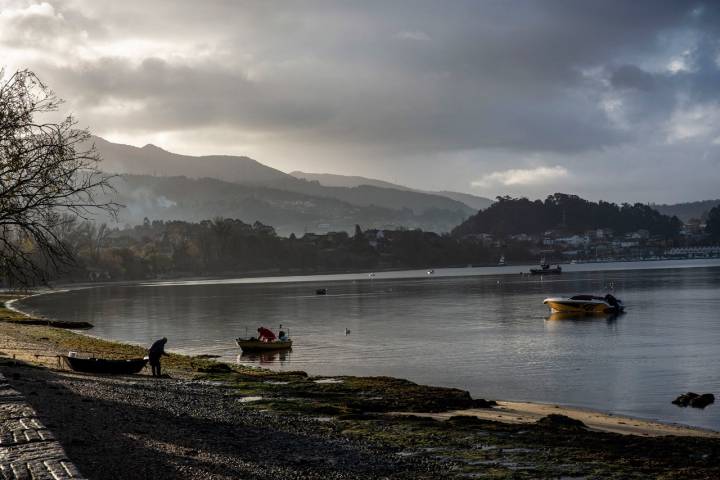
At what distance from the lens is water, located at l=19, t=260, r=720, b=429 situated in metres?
43.5

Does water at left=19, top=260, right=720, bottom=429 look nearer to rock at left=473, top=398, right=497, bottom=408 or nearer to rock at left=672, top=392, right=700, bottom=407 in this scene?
rock at left=672, top=392, right=700, bottom=407

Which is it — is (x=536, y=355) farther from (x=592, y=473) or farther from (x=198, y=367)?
(x=592, y=473)

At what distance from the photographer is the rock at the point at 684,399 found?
3688 cm

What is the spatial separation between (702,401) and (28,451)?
1268 inches

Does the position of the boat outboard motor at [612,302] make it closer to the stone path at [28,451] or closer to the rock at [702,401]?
the rock at [702,401]

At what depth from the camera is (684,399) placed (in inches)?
1471

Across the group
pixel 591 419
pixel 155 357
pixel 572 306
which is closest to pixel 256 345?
pixel 155 357

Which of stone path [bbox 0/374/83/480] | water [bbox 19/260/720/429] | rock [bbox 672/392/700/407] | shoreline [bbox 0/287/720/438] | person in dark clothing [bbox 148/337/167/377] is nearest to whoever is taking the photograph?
stone path [bbox 0/374/83/480]

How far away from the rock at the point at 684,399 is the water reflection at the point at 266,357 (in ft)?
96.9

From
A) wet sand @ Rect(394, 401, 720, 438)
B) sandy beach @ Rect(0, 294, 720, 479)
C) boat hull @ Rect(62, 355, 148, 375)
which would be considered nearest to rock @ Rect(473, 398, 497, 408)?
sandy beach @ Rect(0, 294, 720, 479)

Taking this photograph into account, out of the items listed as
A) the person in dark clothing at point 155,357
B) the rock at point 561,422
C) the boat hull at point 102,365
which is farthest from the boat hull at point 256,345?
the rock at point 561,422

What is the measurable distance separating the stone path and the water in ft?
87.9

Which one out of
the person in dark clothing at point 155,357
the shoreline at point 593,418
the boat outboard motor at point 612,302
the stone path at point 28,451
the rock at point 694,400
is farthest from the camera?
the boat outboard motor at point 612,302

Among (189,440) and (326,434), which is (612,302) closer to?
(326,434)
